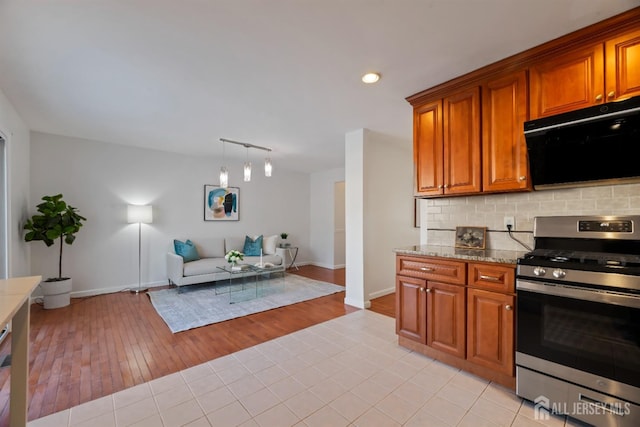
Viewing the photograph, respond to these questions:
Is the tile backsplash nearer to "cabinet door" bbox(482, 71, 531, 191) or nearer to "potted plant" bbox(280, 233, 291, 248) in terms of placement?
"cabinet door" bbox(482, 71, 531, 191)

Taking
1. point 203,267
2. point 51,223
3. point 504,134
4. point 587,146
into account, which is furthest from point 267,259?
point 587,146

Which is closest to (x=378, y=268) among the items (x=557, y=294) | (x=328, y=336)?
(x=328, y=336)

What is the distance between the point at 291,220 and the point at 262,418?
5388mm

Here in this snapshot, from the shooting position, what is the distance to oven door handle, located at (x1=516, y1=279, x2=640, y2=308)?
1452 mm

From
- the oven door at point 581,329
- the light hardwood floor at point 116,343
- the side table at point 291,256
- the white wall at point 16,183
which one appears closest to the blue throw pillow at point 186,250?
the light hardwood floor at point 116,343

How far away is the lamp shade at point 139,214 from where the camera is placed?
4492 millimetres

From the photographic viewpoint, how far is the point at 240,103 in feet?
9.63

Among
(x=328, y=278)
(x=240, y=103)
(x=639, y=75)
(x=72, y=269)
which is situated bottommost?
(x=328, y=278)

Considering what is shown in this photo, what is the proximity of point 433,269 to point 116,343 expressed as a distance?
3162 mm

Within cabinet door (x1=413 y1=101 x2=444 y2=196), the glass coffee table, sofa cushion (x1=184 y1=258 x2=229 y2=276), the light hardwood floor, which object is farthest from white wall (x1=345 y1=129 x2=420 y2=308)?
sofa cushion (x1=184 y1=258 x2=229 y2=276)

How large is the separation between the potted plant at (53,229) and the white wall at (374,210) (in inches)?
154

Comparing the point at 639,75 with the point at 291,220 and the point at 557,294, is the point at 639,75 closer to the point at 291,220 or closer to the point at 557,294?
the point at 557,294

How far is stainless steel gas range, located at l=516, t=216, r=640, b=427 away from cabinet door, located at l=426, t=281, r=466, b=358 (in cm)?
39

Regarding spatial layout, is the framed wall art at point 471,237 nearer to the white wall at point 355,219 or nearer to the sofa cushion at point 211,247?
the white wall at point 355,219
